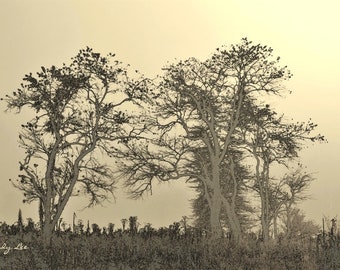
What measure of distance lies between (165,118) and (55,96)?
329 inches

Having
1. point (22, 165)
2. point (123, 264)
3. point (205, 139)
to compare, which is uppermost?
point (205, 139)

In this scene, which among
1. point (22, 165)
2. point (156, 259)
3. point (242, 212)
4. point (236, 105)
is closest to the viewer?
point (156, 259)

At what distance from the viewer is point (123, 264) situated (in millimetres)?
16156

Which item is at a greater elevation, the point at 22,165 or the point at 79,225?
the point at 22,165

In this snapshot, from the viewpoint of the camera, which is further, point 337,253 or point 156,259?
point 156,259

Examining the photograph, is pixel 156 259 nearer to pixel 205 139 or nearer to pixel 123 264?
pixel 123 264

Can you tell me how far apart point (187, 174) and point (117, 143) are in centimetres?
593

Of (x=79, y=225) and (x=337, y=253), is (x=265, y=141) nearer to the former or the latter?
(x=79, y=225)

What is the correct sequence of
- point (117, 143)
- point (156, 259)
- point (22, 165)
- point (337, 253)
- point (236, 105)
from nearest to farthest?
point (337, 253)
point (156, 259)
point (22, 165)
point (117, 143)
point (236, 105)

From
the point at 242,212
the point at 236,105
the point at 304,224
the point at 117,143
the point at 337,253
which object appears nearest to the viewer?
the point at 337,253

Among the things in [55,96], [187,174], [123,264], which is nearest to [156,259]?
[123,264]

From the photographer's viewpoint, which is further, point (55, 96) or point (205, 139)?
point (205, 139)

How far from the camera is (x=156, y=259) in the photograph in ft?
56.3

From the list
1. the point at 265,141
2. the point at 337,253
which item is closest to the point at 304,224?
the point at 265,141
